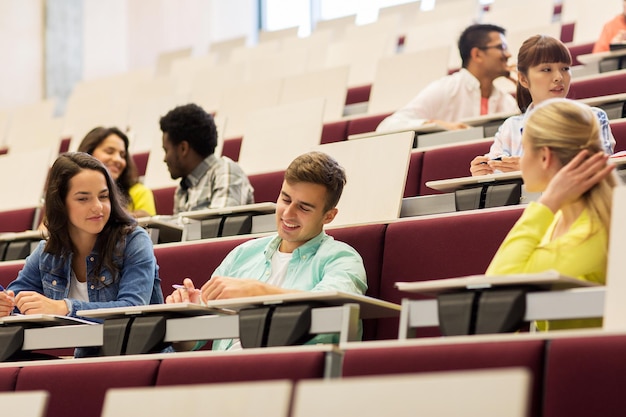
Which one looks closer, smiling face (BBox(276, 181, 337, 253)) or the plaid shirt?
smiling face (BBox(276, 181, 337, 253))

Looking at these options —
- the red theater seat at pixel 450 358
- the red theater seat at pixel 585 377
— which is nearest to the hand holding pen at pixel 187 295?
the red theater seat at pixel 450 358

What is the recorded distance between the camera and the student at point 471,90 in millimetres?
1198

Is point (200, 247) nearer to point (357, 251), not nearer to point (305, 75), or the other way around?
point (357, 251)

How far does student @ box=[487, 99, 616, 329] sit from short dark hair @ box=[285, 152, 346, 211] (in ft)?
0.58

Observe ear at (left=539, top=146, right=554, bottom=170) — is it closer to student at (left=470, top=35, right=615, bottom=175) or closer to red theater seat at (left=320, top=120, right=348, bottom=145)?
student at (left=470, top=35, right=615, bottom=175)

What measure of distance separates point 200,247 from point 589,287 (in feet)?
1.36

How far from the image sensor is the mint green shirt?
2.28 ft

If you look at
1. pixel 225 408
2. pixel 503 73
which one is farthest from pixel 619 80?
pixel 225 408

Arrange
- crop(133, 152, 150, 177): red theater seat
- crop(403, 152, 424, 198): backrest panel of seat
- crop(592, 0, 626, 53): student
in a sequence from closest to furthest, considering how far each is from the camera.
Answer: crop(403, 152, 424, 198): backrest panel of seat
crop(592, 0, 626, 53): student
crop(133, 152, 150, 177): red theater seat

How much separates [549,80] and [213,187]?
377mm

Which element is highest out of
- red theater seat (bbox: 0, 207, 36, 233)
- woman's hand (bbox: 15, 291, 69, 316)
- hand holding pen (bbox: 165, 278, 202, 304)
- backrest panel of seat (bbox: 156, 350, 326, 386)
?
red theater seat (bbox: 0, 207, 36, 233)

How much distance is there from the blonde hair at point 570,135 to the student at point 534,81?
0.88 feet

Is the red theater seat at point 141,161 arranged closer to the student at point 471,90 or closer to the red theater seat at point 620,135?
the student at point 471,90

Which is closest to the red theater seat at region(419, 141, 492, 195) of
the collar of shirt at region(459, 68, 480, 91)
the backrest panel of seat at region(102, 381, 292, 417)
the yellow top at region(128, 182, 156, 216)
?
the collar of shirt at region(459, 68, 480, 91)
